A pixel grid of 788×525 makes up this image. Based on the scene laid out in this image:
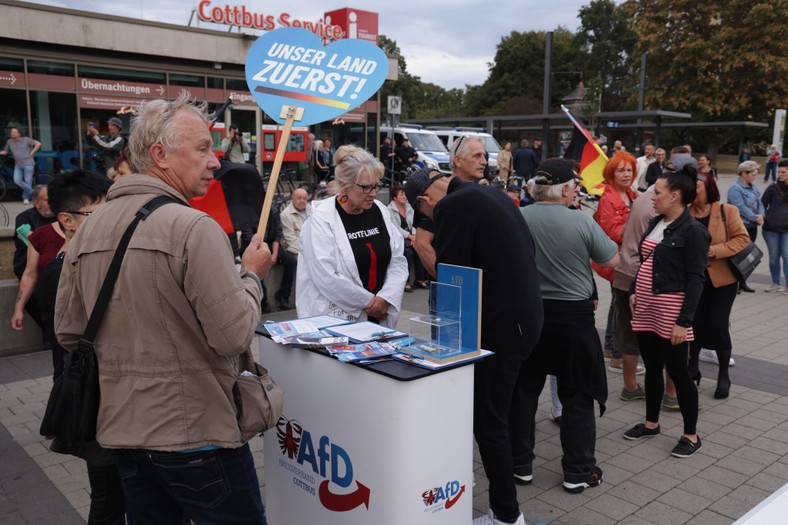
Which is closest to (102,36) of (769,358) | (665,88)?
(769,358)

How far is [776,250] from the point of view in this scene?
399 inches

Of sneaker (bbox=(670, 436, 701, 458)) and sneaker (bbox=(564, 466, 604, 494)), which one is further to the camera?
sneaker (bbox=(670, 436, 701, 458))

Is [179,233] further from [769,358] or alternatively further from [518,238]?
[769,358]

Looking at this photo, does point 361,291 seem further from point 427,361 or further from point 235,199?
point 427,361

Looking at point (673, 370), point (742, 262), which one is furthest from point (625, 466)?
point (742, 262)

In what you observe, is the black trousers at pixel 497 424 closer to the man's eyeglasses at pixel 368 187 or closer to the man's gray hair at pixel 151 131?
the man's eyeglasses at pixel 368 187

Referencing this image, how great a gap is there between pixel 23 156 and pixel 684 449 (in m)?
16.8

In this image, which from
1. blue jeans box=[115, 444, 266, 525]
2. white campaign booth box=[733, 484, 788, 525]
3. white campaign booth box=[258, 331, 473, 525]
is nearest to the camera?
white campaign booth box=[733, 484, 788, 525]

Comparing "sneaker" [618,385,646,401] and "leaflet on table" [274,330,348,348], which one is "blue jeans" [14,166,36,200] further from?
"leaflet on table" [274,330,348,348]

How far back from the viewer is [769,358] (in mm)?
6867

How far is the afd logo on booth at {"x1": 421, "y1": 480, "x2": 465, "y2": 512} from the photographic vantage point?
8.95 feet

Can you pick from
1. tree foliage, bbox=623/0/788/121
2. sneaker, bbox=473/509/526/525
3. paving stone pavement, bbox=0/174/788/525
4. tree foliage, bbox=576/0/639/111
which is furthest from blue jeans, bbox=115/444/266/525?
tree foliage, bbox=576/0/639/111

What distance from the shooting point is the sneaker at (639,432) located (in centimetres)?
490

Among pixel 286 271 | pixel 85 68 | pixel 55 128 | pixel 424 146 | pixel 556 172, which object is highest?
pixel 85 68
